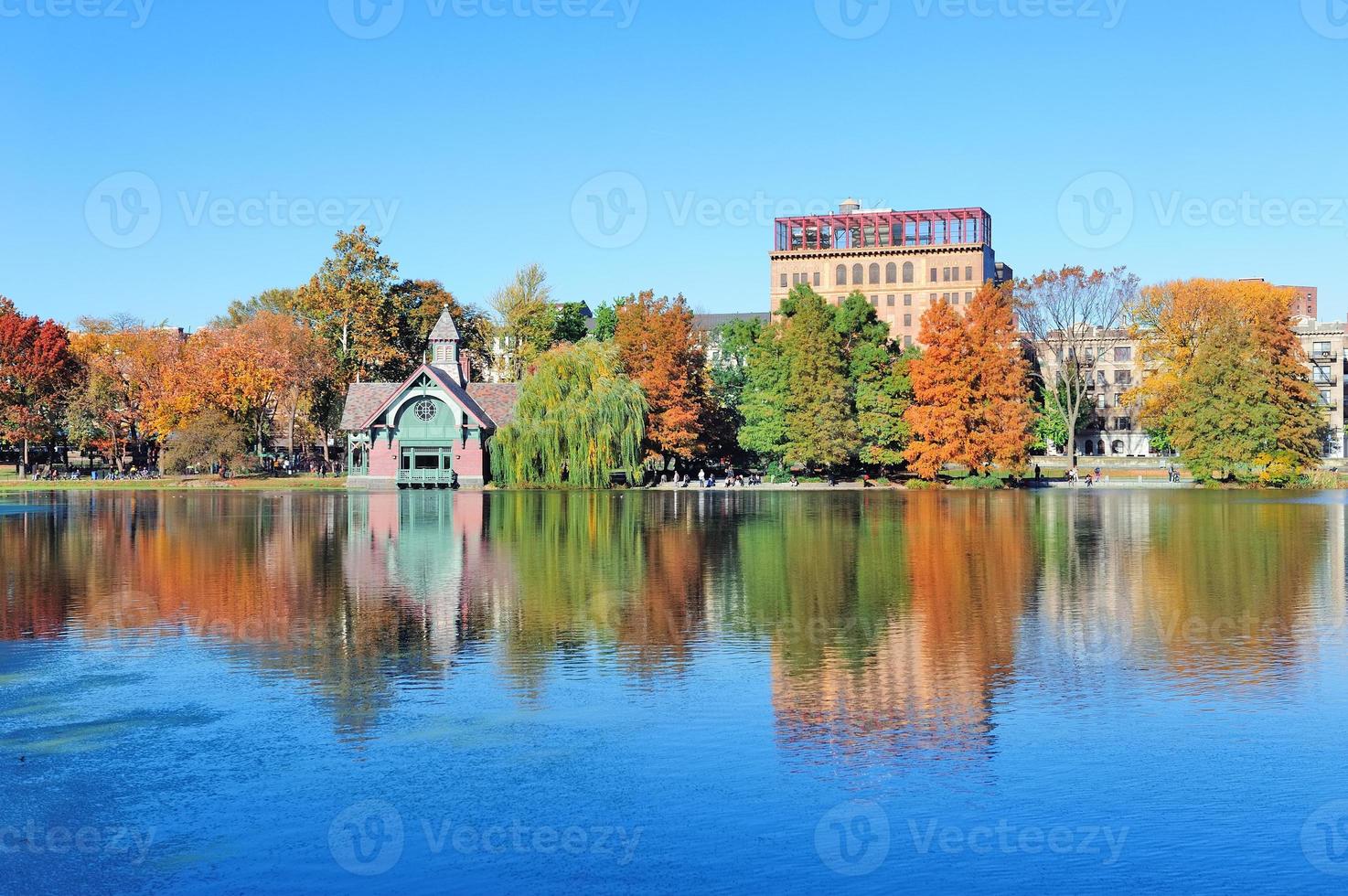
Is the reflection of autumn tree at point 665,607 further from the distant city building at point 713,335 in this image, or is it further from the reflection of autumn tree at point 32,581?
the distant city building at point 713,335

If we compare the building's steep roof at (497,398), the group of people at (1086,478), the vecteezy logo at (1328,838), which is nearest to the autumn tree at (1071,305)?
the group of people at (1086,478)

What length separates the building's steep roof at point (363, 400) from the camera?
79875mm

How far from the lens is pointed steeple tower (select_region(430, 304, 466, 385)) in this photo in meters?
83.3

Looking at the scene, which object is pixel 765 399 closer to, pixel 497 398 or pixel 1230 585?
pixel 497 398

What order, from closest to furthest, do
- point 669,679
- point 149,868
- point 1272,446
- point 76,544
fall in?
point 149,868
point 669,679
point 76,544
point 1272,446

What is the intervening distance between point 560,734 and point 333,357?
78.7 m

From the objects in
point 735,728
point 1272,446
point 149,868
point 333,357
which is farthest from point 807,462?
point 149,868

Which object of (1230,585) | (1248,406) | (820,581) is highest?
(1248,406)

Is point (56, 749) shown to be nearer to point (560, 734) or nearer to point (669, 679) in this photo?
point (560, 734)

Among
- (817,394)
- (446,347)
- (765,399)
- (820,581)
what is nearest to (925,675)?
(820,581)

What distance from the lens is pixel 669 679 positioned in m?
17.6

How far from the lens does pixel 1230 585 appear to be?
91.4 feet

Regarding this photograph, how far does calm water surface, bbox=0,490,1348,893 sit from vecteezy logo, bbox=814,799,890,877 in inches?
1.7

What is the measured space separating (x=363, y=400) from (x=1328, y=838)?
2953 inches
